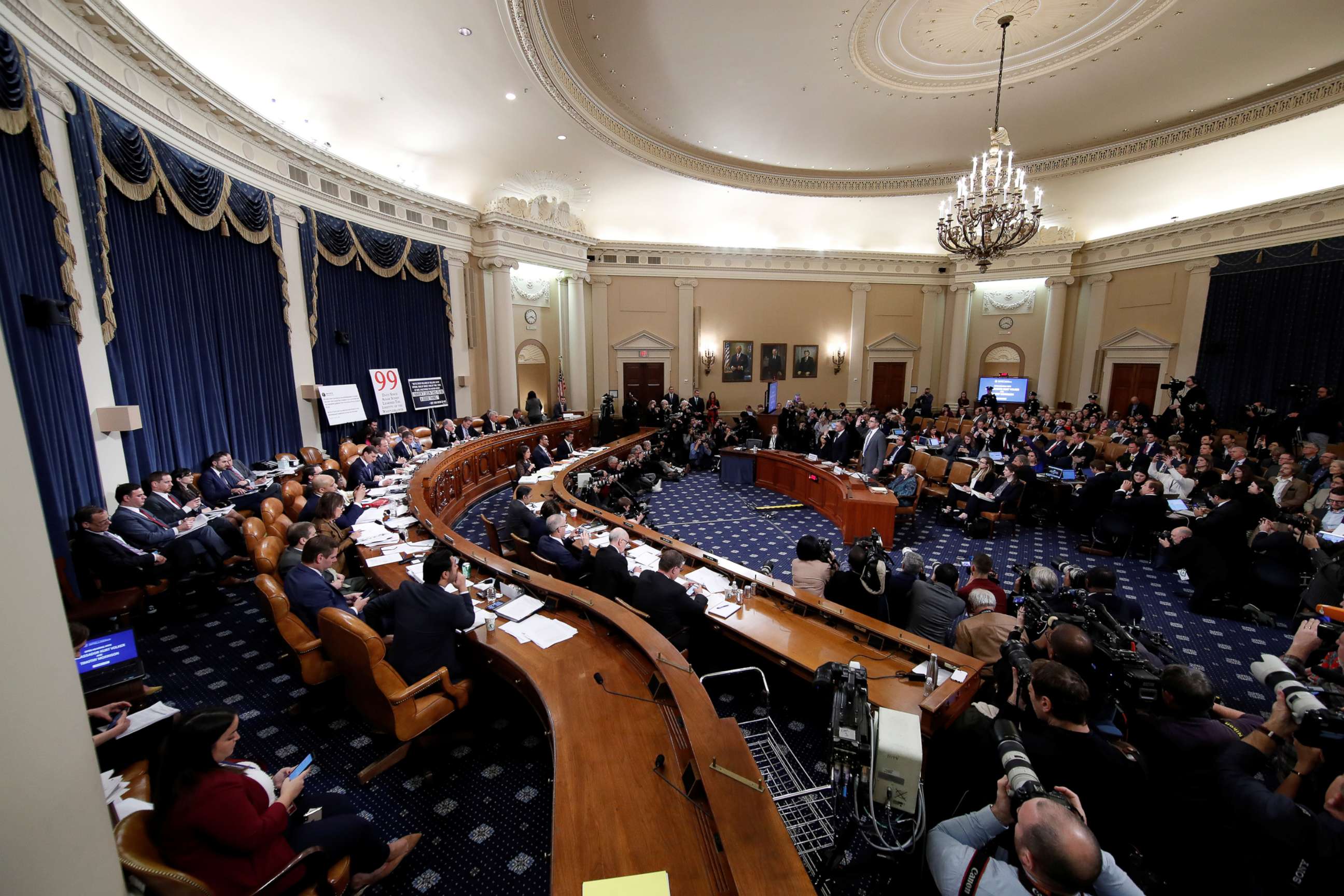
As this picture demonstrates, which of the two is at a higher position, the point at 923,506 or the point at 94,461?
the point at 94,461

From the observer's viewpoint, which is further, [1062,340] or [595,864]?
[1062,340]

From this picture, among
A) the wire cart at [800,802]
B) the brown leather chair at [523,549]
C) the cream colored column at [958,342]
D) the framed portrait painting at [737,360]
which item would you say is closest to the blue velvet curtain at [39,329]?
the brown leather chair at [523,549]

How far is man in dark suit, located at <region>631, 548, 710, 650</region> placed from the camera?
3.65m

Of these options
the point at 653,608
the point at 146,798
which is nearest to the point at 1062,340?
the point at 653,608

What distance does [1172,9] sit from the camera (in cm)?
711

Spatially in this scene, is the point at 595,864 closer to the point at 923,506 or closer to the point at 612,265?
the point at 923,506

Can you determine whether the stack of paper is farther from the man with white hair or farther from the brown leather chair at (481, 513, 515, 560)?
the brown leather chair at (481, 513, 515, 560)

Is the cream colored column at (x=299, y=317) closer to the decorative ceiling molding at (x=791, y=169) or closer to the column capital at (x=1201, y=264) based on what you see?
the decorative ceiling molding at (x=791, y=169)

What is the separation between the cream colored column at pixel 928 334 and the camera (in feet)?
56.3

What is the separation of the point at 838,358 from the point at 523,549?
46.6 ft

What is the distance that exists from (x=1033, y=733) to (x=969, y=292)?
17245 millimetres

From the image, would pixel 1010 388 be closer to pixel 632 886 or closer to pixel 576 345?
pixel 576 345

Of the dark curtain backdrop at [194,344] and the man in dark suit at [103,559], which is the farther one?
the dark curtain backdrop at [194,344]

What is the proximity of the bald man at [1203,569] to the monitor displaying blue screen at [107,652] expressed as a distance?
8281mm
